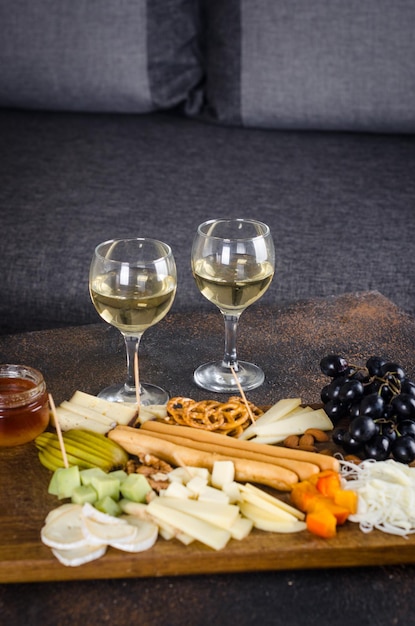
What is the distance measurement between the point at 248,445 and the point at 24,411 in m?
0.29

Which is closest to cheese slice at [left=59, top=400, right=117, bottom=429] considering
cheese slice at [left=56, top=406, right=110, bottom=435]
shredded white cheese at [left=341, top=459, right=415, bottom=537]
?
cheese slice at [left=56, top=406, right=110, bottom=435]

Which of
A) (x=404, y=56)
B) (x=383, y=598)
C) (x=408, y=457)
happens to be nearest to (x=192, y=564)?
(x=383, y=598)

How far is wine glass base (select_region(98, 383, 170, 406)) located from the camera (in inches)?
51.6

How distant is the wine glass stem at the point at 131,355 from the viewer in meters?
1.30

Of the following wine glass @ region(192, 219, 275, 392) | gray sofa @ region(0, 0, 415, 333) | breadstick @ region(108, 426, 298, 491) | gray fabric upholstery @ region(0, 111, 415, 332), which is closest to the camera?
breadstick @ region(108, 426, 298, 491)

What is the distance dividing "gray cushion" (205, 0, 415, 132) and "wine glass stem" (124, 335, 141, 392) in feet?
4.73

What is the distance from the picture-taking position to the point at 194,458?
1.09m

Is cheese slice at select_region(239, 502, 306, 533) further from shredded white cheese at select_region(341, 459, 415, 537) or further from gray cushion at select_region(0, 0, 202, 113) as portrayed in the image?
gray cushion at select_region(0, 0, 202, 113)

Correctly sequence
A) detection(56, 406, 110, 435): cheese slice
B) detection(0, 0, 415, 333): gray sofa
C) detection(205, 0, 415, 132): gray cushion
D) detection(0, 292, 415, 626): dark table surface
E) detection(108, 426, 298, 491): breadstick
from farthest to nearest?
detection(205, 0, 415, 132): gray cushion < detection(0, 0, 415, 333): gray sofa < detection(56, 406, 110, 435): cheese slice < detection(108, 426, 298, 491): breadstick < detection(0, 292, 415, 626): dark table surface

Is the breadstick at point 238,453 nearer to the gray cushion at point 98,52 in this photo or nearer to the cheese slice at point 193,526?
the cheese slice at point 193,526

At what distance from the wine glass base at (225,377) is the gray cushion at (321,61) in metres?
1.34

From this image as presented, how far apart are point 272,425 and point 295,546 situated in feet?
0.80

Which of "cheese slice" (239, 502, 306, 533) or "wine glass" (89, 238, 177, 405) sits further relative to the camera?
"wine glass" (89, 238, 177, 405)

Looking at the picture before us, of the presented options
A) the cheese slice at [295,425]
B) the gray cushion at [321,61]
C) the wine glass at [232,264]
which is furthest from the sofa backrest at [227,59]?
the cheese slice at [295,425]
